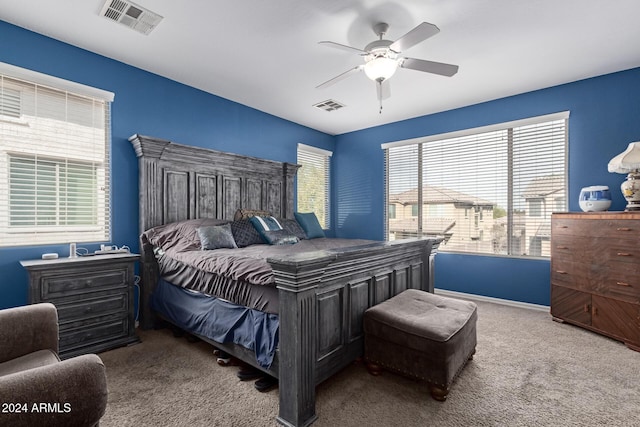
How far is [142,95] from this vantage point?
3.23m

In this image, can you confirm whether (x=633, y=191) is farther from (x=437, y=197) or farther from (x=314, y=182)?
(x=314, y=182)

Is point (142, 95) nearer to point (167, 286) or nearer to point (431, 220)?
point (167, 286)

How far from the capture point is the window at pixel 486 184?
12.3 ft

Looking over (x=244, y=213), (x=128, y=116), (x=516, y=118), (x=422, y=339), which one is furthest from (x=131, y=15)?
(x=516, y=118)

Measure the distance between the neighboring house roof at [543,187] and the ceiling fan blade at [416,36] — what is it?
2.76 m

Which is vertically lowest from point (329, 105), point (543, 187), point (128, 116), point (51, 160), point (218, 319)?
point (218, 319)

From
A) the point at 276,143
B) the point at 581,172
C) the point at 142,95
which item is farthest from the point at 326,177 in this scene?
the point at 581,172

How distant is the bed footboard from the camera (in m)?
1.60

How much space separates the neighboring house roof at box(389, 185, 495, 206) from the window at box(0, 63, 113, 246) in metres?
4.05

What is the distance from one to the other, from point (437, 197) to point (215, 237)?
3.35 meters

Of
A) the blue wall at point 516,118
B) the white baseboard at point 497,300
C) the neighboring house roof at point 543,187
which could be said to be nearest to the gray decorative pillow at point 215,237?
the blue wall at point 516,118

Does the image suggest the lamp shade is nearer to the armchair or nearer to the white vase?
the white vase

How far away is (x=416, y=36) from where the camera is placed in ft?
6.74

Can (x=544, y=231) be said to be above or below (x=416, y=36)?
below
